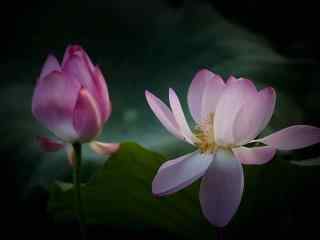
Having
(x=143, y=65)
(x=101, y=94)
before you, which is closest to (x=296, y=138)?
(x=101, y=94)

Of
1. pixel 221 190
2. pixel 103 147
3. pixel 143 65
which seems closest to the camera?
pixel 221 190

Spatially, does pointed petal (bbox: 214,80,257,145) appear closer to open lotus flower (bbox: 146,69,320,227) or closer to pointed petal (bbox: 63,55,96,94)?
open lotus flower (bbox: 146,69,320,227)

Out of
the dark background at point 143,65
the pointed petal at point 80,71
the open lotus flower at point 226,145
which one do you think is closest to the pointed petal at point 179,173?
the open lotus flower at point 226,145

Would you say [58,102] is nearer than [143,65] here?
Yes

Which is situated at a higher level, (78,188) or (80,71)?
(80,71)

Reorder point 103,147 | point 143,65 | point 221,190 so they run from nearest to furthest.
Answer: point 221,190, point 103,147, point 143,65

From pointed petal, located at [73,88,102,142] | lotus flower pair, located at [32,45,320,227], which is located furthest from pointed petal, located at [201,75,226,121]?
pointed petal, located at [73,88,102,142]

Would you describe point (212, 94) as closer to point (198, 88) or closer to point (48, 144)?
point (198, 88)
